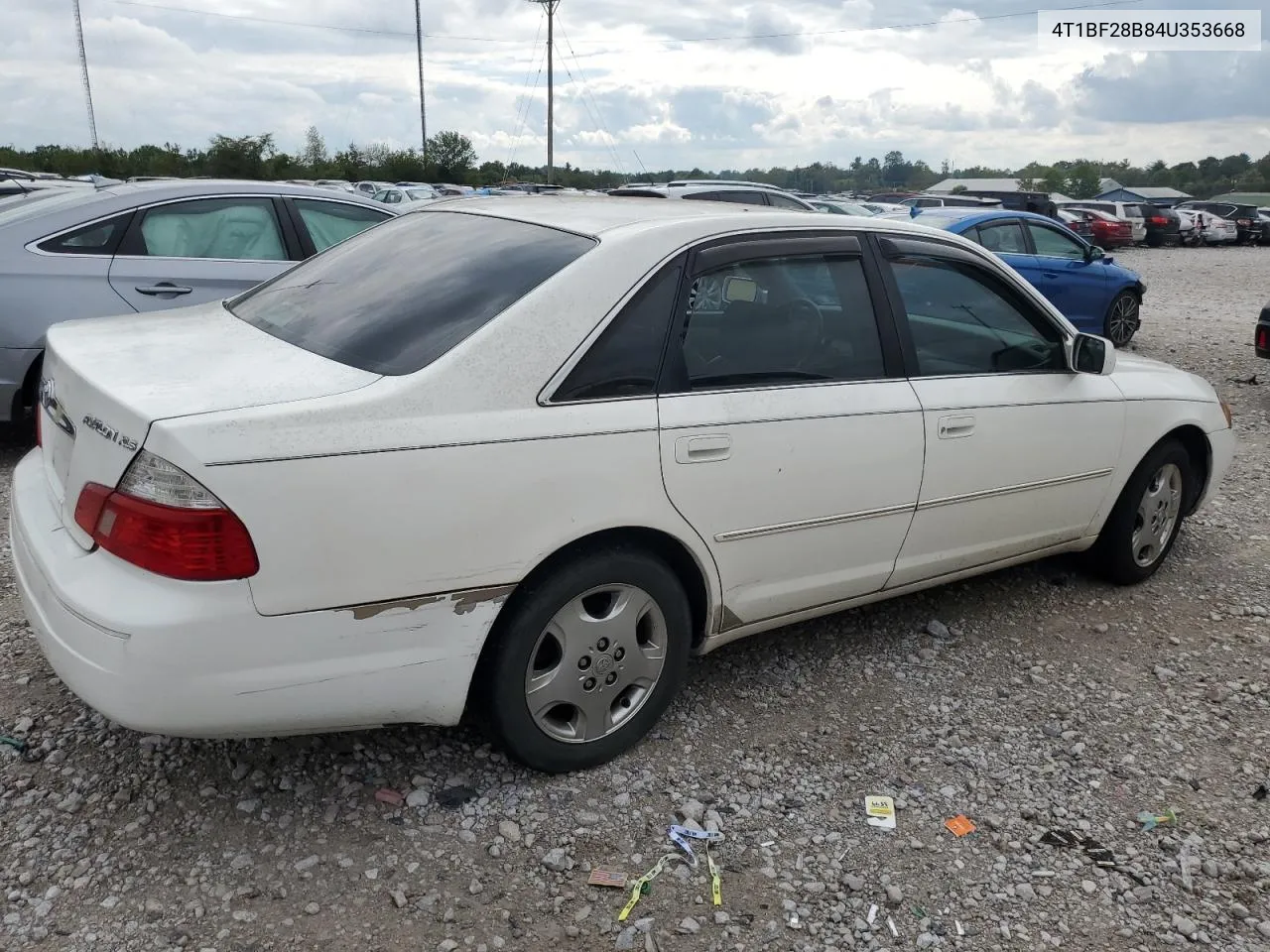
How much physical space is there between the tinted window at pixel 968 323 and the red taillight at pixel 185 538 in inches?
91.9

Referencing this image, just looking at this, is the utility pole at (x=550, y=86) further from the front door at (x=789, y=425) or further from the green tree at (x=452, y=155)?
the front door at (x=789, y=425)

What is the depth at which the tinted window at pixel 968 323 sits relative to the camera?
3.67 meters

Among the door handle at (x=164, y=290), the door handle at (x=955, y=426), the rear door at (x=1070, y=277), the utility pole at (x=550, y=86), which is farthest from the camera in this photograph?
the utility pole at (x=550, y=86)

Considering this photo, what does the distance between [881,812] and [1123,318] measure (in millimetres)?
10342

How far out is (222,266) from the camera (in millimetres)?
6254

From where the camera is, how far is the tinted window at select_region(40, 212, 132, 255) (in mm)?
5848

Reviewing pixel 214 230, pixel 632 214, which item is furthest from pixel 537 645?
pixel 214 230

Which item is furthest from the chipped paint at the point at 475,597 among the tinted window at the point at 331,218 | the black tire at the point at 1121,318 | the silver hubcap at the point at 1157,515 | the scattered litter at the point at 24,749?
the black tire at the point at 1121,318

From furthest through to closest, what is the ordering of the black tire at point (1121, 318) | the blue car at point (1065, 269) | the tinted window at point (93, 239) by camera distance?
1. the black tire at point (1121, 318)
2. the blue car at point (1065, 269)
3. the tinted window at point (93, 239)

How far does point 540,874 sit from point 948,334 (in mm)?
2360

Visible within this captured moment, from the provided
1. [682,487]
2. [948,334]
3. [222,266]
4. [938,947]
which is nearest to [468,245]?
[682,487]

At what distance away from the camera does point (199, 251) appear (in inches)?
247

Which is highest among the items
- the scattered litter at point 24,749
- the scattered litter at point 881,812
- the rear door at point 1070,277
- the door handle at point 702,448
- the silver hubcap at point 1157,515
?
the door handle at point 702,448

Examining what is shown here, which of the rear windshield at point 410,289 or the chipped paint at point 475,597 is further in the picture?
the rear windshield at point 410,289
